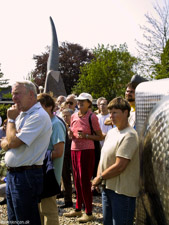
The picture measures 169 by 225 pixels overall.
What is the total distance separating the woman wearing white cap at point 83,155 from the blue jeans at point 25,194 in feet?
5.57

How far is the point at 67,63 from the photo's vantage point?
38.2 metres

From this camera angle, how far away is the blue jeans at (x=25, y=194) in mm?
2576

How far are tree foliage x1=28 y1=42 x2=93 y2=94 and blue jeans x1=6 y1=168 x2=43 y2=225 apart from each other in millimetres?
34087

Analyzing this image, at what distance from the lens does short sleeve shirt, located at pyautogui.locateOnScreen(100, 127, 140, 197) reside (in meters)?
2.48

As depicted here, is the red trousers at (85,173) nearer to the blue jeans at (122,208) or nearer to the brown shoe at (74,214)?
the brown shoe at (74,214)

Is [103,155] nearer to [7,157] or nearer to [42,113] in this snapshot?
[42,113]

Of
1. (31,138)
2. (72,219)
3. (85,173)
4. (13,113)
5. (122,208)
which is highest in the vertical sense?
(13,113)

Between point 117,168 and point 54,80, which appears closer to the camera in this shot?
point 117,168

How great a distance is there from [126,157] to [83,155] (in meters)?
1.95

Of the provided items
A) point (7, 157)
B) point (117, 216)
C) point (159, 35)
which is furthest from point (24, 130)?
point (159, 35)

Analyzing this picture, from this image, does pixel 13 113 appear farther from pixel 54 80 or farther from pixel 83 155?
pixel 54 80

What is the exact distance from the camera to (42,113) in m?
2.76

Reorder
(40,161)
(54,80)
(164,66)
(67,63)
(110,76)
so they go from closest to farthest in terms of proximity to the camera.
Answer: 1. (40,161)
2. (164,66)
3. (54,80)
4. (110,76)
5. (67,63)

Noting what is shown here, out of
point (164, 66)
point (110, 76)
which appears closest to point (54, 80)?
point (110, 76)
